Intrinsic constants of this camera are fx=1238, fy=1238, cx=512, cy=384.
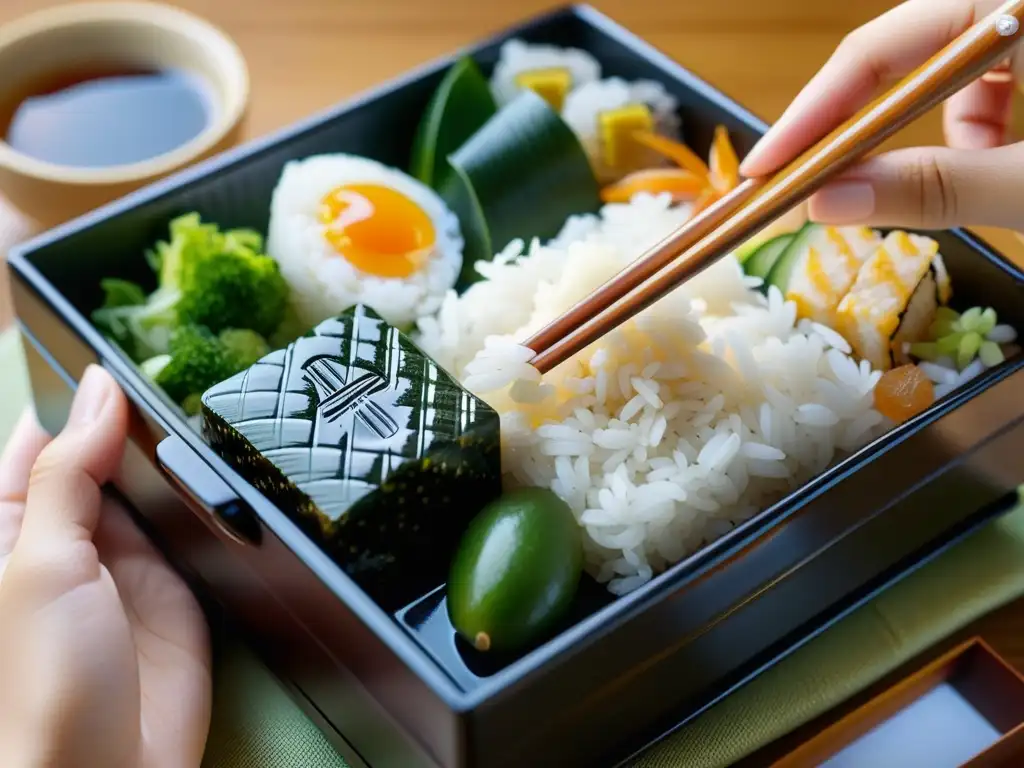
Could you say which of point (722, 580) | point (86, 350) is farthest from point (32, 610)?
point (722, 580)

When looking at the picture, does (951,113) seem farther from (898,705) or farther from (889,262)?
(898,705)

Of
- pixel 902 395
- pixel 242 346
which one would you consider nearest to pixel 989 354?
pixel 902 395

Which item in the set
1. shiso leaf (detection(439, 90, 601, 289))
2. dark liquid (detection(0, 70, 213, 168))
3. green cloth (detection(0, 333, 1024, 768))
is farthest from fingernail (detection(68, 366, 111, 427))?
dark liquid (detection(0, 70, 213, 168))

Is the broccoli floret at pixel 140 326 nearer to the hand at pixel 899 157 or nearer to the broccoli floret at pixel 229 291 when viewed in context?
the broccoli floret at pixel 229 291

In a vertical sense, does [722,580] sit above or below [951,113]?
below

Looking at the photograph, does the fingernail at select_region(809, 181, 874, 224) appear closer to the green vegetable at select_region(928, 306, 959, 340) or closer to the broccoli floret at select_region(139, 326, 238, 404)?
the green vegetable at select_region(928, 306, 959, 340)

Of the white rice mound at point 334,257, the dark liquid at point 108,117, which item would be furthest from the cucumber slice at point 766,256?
the dark liquid at point 108,117
